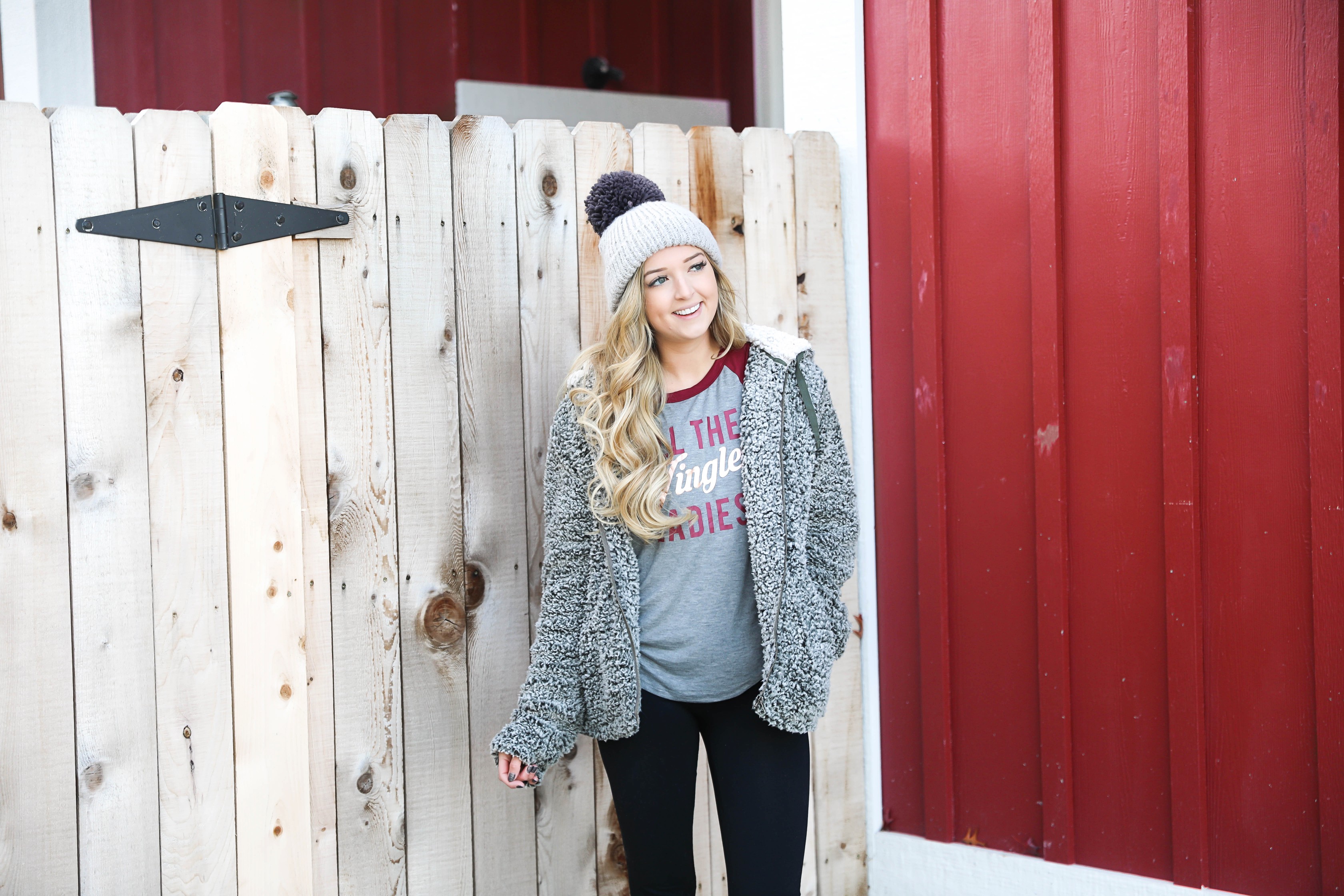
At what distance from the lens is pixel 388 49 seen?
4.18 metres

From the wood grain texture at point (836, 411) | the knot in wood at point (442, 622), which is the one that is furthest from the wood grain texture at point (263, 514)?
the wood grain texture at point (836, 411)

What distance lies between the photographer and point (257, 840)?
2.23 m

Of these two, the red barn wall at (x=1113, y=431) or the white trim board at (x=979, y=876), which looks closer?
the red barn wall at (x=1113, y=431)

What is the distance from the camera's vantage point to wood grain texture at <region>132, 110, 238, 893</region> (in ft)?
7.06

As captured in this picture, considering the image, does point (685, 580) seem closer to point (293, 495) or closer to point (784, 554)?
point (784, 554)

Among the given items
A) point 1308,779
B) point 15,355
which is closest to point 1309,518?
point 1308,779

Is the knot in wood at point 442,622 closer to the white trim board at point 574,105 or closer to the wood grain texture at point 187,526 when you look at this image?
the wood grain texture at point 187,526

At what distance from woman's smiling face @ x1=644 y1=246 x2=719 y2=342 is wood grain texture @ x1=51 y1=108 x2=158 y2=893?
108 cm

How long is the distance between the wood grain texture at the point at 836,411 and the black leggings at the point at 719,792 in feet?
2.49

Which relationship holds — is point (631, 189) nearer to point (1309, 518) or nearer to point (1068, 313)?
point (1068, 313)

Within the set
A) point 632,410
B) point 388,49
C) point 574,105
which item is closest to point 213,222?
point 632,410

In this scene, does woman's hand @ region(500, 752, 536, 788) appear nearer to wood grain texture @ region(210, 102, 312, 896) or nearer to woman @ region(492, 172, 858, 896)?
woman @ region(492, 172, 858, 896)

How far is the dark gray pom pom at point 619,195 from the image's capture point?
213 centimetres

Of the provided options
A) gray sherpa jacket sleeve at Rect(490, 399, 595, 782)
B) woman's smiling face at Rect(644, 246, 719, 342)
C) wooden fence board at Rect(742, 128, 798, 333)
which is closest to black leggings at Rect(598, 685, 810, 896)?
gray sherpa jacket sleeve at Rect(490, 399, 595, 782)
